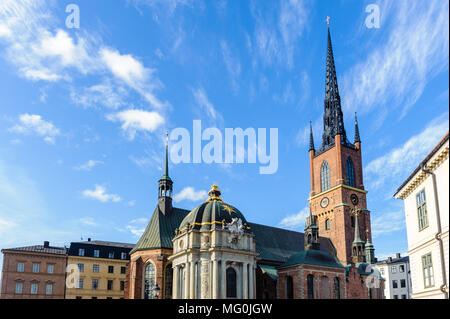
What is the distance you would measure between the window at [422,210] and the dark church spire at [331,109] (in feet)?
204

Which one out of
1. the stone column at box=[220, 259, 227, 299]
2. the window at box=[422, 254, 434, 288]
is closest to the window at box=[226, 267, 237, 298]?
the stone column at box=[220, 259, 227, 299]

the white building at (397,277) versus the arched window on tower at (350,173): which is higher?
the arched window on tower at (350,173)

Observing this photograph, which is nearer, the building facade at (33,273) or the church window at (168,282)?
the church window at (168,282)

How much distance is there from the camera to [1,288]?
218ft

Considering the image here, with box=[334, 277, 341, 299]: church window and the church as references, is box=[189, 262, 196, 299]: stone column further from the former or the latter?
box=[334, 277, 341, 299]: church window

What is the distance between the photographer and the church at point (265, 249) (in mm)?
53000

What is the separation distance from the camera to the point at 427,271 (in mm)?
25609

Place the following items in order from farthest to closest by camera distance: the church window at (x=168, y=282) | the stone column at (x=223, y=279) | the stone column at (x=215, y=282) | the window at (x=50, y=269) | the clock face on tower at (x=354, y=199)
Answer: the clock face on tower at (x=354, y=199) < the window at (x=50, y=269) < the church window at (x=168, y=282) < the stone column at (x=223, y=279) < the stone column at (x=215, y=282)

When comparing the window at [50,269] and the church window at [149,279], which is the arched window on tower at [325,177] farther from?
the window at [50,269]

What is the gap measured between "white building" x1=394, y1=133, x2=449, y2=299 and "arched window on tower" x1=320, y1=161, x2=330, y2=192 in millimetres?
57116

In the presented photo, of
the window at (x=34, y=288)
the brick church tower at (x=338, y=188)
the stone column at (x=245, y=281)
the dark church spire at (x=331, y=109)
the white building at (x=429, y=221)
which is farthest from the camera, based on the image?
the dark church spire at (x=331, y=109)

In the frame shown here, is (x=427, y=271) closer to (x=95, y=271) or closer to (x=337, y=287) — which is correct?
(x=337, y=287)

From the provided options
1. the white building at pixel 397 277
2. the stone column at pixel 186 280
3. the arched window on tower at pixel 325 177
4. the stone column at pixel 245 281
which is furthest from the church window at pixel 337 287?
the white building at pixel 397 277
